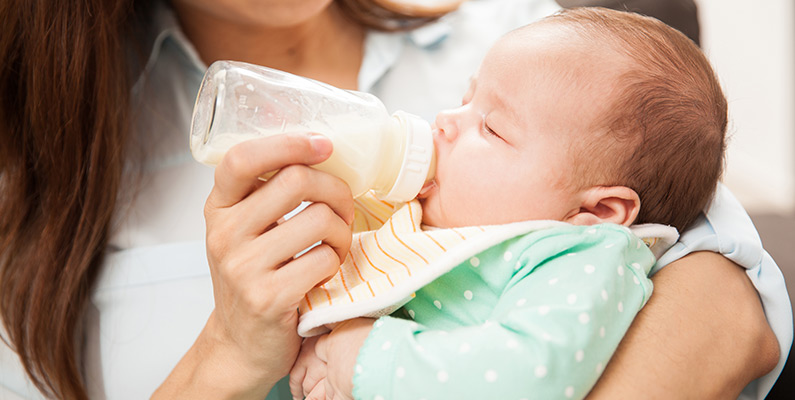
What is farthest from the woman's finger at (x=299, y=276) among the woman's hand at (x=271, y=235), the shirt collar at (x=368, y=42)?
the shirt collar at (x=368, y=42)

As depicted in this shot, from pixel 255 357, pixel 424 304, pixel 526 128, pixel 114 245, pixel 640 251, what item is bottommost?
pixel 114 245

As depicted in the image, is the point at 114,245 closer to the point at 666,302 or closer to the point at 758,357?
the point at 666,302

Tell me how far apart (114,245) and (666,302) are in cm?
102

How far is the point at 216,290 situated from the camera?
3.19 ft

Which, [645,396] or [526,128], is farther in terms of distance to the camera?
[526,128]

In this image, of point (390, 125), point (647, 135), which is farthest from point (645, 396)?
point (390, 125)

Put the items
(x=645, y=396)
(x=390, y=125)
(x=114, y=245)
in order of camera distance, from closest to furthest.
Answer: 1. (x=645, y=396)
2. (x=390, y=125)
3. (x=114, y=245)

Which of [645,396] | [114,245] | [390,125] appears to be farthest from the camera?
[114,245]

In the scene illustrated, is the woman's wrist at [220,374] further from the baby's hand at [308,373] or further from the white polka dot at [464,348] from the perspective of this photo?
the white polka dot at [464,348]

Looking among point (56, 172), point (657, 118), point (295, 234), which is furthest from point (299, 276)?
point (56, 172)

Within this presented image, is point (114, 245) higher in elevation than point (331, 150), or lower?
lower

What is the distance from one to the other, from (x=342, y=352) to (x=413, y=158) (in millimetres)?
273

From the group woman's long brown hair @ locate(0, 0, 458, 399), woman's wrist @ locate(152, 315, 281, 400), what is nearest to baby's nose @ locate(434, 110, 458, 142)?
woman's wrist @ locate(152, 315, 281, 400)

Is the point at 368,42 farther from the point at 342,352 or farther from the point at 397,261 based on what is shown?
the point at 342,352
